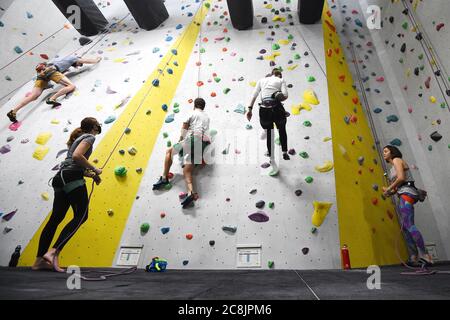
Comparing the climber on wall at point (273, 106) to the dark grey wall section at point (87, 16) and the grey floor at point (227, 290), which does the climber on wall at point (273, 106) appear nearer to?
the grey floor at point (227, 290)

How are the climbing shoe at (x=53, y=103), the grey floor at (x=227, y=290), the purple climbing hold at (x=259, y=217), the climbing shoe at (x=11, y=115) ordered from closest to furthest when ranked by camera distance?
the grey floor at (x=227, y=290) → the purple climbing hold at (x=259, y=217) → the climbing shoe at (x=11, y=115) → the climbing shoe at (x=53, y=103)

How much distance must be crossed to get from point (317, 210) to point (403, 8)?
3169 millimetres

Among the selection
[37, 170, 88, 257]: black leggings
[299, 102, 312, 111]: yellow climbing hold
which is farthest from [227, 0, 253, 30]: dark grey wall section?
[37, 170, 88, 257]: black leggings

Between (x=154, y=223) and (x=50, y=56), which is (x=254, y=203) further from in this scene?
(x=50, y=56)

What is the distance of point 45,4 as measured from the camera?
5.32 meters

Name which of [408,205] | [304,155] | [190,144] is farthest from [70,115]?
[408,205]

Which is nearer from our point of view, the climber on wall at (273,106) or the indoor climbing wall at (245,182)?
the indoor climbing wall at (245,182)

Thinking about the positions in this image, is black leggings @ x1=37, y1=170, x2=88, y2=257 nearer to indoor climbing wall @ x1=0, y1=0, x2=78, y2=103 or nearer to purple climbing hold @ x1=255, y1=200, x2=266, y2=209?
purple climbing hold @ x1=255, y1=200, x2=266, y2=209

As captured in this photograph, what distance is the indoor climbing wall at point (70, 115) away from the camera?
2912 millimetres

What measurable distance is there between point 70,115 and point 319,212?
3.30 metres

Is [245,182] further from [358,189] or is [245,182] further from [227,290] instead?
[227,290]

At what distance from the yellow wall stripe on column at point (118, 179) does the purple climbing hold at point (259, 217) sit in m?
1.24

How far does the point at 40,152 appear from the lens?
11.4 feet

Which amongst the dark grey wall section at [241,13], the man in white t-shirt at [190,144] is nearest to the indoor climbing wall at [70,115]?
the man in white t-shirt at [190,144]
